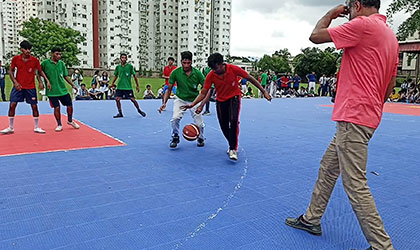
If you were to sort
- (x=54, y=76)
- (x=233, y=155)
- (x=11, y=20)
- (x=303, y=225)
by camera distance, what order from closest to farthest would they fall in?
(x=303, y=225)
(x=233, y=155)
(x=54, y=76)
(x=11, y=20)

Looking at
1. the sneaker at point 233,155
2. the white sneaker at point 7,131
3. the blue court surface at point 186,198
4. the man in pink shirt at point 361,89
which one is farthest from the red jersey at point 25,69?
the man in pink shirt at point 361,89

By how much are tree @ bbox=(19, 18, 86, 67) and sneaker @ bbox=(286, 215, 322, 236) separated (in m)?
52.6

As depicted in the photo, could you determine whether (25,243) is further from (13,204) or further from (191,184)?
(191,184)

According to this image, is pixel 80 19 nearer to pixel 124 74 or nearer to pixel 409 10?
pixel 409 10

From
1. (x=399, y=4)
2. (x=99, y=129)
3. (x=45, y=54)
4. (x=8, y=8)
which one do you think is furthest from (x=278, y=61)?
(x=8, y=8)

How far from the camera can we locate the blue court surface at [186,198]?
292 cm

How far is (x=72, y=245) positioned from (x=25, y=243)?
14.5 inches

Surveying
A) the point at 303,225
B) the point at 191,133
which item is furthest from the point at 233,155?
the point at 303,225

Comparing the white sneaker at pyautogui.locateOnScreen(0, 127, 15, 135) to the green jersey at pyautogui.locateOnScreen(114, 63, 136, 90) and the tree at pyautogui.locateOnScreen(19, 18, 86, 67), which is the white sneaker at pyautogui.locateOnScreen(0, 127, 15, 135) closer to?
the green jersey at pyautogui.locateOnScreen(114, 63, 136, 90)

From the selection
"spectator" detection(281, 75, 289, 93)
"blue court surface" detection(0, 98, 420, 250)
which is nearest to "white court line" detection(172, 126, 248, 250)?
"blue court surface" detection(0, 98, 420, 250)

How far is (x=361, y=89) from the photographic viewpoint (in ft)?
8.18

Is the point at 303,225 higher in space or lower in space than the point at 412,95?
lower

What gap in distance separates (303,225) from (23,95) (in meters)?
6.51

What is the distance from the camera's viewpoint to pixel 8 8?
402 feet
